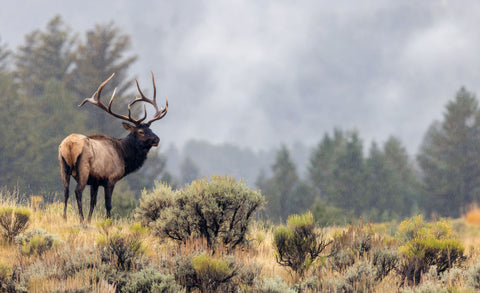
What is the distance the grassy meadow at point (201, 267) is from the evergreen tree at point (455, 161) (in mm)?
29752

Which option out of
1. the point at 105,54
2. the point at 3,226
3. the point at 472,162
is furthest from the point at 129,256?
the point at 472,162

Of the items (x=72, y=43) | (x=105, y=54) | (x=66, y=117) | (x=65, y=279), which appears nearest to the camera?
(x=65, y=279)

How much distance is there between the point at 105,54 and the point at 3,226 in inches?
1020

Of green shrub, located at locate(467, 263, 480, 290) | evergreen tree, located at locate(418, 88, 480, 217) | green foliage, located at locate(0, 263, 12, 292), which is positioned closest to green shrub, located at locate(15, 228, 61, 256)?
green foliage, located at locate(0, 263, 12, 292)

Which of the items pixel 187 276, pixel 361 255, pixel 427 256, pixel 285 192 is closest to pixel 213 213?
pixel 187 276

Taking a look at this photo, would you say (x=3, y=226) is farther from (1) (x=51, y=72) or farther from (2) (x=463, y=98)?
(2) (x=463, y=98)

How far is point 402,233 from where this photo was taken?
848 centimetres

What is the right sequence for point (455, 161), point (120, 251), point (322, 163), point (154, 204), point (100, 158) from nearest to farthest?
point (120, 251) < point (154, 204) < point (100, 158) < point (322, 163) < point (455, 161)

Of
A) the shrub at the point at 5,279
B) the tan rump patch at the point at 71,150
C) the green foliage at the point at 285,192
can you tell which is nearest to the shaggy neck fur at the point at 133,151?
the tan rump patch at the point at 71,150

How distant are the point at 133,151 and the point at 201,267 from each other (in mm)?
5043

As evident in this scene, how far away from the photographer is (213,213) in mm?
6730

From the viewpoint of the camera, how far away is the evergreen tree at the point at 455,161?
34219 millimetres

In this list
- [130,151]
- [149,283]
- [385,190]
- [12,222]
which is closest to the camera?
[149,283]

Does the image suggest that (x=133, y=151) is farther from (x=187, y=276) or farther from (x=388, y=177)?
(x=388, y=177)
